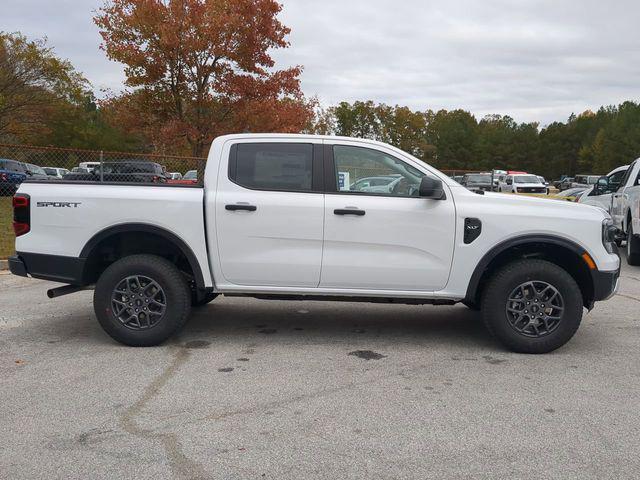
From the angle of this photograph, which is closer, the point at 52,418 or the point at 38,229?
the point at 52,418

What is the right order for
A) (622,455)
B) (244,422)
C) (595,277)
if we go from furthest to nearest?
1. (595,277)
2. (244,422)
3. (622,455)

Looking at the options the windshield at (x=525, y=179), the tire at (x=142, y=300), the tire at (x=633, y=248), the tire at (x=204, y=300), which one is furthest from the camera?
the windshield at (x=525, y=179)

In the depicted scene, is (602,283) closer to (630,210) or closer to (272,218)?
(272,218)

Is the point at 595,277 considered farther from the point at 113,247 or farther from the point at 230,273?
the point at 113,247

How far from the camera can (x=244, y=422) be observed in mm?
3771

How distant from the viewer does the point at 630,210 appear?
10836 mm

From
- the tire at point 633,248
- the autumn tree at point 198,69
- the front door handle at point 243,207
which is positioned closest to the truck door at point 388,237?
the front door handle at point 243,207

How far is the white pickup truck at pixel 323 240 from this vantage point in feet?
16.9

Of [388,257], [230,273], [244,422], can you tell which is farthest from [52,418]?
[388,257]

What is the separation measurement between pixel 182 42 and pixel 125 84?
2.26m

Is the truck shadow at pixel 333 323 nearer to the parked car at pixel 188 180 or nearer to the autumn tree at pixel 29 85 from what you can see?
the parked car at pixel 188 180

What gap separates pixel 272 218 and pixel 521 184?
121ft

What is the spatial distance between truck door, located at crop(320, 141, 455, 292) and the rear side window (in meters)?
0.24

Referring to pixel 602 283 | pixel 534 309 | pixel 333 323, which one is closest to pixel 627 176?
pixel 602 283
